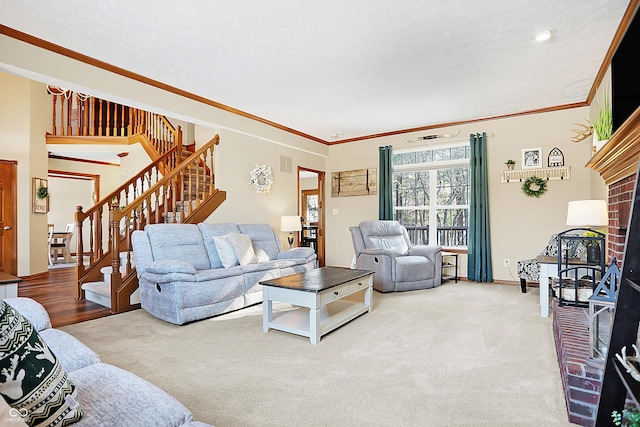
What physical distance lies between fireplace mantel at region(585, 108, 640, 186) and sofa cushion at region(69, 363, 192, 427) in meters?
2.32

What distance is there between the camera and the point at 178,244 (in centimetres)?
408

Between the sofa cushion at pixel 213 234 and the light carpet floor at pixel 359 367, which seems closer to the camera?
the light carpet floor at pixel 359 367

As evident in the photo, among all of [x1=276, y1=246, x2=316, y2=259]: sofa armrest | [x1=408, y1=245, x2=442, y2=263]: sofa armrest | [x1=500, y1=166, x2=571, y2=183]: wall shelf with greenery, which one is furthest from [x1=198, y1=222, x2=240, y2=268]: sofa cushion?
[x1=500, y1=166, x2=571, y2=183]: wall shelf with greenery

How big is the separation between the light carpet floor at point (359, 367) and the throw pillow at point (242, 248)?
76 centimetres

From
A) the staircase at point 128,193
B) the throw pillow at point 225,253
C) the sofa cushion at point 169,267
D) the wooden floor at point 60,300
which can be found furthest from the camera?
the throw pillow at point 225,253

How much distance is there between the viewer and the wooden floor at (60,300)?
3646mm

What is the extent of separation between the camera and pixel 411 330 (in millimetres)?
3199

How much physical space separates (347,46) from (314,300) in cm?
234

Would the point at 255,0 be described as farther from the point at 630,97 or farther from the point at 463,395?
the point at 463,395

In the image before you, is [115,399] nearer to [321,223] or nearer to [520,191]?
[520,191]

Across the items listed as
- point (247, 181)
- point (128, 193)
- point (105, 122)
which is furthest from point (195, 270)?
point (105, 122)

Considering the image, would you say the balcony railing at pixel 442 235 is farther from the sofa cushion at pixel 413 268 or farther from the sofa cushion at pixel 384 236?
the sofa cushion at pixel 413 268

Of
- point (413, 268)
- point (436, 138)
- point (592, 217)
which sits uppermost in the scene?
point (436, 138)

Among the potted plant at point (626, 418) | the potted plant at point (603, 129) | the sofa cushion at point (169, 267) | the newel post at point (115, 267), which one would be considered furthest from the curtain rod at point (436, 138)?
the potted plant at point (626, 418)
